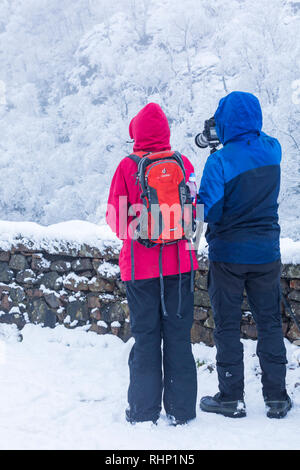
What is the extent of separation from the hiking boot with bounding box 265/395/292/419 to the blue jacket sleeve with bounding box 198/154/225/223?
1.13 metres

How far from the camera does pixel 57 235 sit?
4191mm

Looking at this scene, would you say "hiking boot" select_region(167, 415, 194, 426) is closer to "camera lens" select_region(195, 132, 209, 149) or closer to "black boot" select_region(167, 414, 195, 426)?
"black boot" select_region(167, 414, 195, 426)

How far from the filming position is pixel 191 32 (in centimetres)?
3566

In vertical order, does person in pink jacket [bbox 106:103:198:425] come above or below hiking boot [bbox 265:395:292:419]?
above

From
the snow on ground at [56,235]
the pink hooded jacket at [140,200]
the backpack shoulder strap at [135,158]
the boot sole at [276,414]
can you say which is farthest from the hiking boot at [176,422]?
the snow on ground at [56,235]

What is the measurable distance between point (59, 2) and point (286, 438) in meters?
54.0

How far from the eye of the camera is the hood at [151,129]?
240 centimetres

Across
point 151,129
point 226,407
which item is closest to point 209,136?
point 151,129

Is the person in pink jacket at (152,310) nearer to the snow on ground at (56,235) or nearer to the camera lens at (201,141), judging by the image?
the camera lens at (201,141)

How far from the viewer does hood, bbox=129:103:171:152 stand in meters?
2.40

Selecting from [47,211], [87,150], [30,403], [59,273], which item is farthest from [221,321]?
[87,150]

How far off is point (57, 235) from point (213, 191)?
222 centimetres

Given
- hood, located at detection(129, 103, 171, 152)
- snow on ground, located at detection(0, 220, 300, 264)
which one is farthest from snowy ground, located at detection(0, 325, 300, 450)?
hood, located at detection(129, 103, 171, 152)
